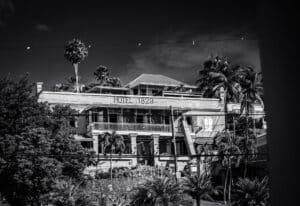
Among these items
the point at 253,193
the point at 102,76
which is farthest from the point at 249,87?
the point at 102,76

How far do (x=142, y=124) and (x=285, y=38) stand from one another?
36346 millimetres

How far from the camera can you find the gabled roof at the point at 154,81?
44.7 meters

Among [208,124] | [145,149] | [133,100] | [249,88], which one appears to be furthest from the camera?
[208,124]

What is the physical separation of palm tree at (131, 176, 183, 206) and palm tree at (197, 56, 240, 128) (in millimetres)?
17129

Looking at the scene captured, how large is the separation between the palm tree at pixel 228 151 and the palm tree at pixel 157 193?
7147 millimetres

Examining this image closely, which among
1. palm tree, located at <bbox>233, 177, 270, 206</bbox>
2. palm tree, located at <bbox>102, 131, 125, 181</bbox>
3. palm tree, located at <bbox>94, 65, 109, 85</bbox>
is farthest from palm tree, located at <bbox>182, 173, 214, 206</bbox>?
palm tree, located at <bbox>94, 65, 109, 85</bbox>

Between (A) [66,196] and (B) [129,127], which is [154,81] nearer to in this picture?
(B) [129,127]

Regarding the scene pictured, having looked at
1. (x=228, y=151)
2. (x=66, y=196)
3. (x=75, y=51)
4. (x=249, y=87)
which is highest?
(x=75, y=51)

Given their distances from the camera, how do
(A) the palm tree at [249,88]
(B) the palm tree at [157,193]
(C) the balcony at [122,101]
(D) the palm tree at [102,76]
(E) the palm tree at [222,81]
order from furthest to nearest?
(D) the palm tree at [102,76], (E) the palm tree at [222,81], (A) the palm tree at [249,88], (C) the balcony at [122,101], (B) the palm tree at [157,193]

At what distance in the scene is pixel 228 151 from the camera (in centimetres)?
3400

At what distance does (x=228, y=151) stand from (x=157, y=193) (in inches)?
363

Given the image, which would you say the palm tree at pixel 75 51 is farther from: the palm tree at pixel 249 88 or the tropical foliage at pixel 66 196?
the tropical foliage at pixel 66 196

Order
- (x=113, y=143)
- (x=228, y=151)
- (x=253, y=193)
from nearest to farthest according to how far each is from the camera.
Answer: (x=253, y=193)
(x=228, y=151)
(x=113, y=143)

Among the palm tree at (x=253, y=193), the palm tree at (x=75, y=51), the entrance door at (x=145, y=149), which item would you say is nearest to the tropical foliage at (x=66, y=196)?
the palm tree at (x=253, y=193)
